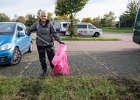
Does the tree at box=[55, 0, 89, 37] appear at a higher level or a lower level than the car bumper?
higher

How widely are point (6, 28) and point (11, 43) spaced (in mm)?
1416

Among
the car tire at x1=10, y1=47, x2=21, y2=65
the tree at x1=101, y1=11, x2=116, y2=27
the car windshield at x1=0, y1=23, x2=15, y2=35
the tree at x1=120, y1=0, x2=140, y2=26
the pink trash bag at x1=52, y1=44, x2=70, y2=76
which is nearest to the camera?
the pink trash bag at x1=52, y1=44, x2=70, y2=76

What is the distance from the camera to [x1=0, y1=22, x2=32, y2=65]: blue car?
30.8ft

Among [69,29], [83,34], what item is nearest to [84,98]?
[69,29]

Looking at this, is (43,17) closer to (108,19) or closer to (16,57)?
(16,57)

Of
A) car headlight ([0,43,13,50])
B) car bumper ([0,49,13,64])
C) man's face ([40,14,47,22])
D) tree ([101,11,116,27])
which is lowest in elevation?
tree ([101,11,116,27])

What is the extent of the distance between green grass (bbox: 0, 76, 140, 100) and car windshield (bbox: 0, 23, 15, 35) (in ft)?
12.5

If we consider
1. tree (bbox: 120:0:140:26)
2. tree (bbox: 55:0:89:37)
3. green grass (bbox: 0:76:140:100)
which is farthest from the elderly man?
tree (bbox: 120:0:140:26)

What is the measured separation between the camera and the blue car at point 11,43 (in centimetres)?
938

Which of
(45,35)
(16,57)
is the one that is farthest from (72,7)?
(45,35)

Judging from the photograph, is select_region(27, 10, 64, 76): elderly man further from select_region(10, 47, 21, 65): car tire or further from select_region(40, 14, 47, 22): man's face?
select_region(10, 47, 21, 65): car tire

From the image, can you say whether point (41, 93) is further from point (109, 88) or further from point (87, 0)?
point (87, 0)

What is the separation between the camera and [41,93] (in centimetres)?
593

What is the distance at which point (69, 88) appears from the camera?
626 centimetres
